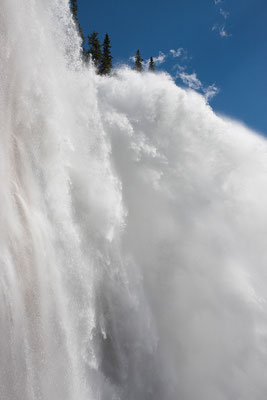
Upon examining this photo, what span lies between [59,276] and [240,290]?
7255 millimetres

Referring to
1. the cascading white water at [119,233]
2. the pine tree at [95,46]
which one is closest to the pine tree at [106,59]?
the pine tree at [95,46]

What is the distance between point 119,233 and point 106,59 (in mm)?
19555

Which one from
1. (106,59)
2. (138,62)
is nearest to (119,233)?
(106,59)

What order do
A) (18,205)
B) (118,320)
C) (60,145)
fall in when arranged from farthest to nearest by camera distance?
(118,320) → (60,145) → (18,205)

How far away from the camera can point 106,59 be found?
23094 mm

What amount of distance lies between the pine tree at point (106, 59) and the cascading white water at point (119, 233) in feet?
41.2

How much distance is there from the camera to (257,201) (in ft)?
39.3

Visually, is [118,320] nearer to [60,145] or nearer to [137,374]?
[137,374]

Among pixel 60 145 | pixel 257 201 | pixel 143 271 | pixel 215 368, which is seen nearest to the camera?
pixel 60 145

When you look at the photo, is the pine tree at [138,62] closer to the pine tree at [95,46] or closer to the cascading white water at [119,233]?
the pine tree at [95,46]

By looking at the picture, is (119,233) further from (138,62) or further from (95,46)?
(138,62)

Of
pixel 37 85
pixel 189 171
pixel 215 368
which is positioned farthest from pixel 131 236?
pixel 37 85

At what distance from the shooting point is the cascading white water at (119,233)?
6.00 meters

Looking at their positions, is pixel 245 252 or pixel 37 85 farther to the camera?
pixel 245 252
